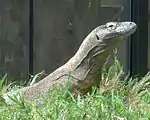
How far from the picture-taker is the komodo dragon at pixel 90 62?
4406 mm

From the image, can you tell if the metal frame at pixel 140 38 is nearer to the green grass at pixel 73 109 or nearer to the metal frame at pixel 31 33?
the metal frame at pixel 31 33

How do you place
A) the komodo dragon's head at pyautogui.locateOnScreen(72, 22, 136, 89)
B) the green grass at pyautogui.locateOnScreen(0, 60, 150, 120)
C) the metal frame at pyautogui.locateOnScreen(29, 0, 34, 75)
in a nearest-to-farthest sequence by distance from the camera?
the green grass at pyautogui.locateOnScreen(0, 60, 150, 120)
the komodo dragon's head at pyautogui.locateOnScreen(72, 22, 136, 89)
the metal frame at pyautogui.locateOnScreen(29, 0, 34, 75)

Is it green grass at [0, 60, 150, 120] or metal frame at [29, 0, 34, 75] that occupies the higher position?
green grass at [0, 60, 150, 120]

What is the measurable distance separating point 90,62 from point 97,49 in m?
0.16

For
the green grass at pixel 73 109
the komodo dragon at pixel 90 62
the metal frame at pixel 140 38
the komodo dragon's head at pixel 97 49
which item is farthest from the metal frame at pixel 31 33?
the green grass at pixel 73 109

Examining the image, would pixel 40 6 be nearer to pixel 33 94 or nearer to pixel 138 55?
pixel 138 55

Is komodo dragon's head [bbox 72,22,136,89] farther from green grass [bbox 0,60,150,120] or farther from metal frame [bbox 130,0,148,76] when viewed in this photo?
metal frame [bbox 130,0,148,76]

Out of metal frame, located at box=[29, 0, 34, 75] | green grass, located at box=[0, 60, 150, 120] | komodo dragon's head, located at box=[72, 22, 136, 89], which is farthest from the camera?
metal frame, located at box=[29, 0, 34, 75]

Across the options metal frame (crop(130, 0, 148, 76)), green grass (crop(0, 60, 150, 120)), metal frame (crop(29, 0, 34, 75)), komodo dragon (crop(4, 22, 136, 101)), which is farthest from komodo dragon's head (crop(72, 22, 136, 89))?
metal frame (crop(130, 0, 148, 76))

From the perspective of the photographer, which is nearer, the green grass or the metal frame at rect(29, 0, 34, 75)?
the green grass

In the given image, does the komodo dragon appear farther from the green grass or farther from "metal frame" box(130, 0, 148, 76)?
"metal frame" box(130, 0, 148, 76)

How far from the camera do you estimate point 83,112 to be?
342 centimetres

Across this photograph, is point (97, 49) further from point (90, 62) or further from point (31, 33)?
point (31, 33)

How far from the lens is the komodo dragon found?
4406 millimetres
